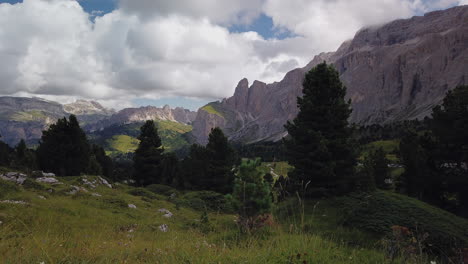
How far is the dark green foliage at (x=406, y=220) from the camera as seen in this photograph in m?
9.85

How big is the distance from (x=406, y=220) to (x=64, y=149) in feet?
142

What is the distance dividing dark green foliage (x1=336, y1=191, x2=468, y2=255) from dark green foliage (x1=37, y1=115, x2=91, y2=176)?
40.6m

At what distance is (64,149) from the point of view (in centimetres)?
3891

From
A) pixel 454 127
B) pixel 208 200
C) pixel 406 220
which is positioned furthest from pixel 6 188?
pixel 454 127

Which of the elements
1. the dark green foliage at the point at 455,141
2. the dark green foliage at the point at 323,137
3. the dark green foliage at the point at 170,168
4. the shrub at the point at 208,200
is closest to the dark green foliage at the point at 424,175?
the dark green foliage at the point at 455,141

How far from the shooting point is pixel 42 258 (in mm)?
4270

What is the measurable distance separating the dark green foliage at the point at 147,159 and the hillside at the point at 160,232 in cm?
1670

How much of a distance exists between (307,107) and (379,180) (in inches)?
1235

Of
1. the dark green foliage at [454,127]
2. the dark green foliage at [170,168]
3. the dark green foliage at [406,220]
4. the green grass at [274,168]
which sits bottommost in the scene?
the dark green foliage at [170,168]

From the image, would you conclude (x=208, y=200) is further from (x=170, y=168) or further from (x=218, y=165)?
(x=170, y=168)

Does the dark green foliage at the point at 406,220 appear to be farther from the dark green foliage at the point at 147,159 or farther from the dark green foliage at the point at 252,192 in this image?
the dark green foliage at the point at 147,159

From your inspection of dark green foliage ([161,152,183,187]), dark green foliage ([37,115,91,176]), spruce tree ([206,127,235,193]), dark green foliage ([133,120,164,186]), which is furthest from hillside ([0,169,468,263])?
dark green foliage ([161,152,183,187])

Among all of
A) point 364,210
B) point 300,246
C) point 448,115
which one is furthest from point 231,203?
point 448,115

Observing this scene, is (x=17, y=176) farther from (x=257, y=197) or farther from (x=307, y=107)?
(x=307, y=107)
